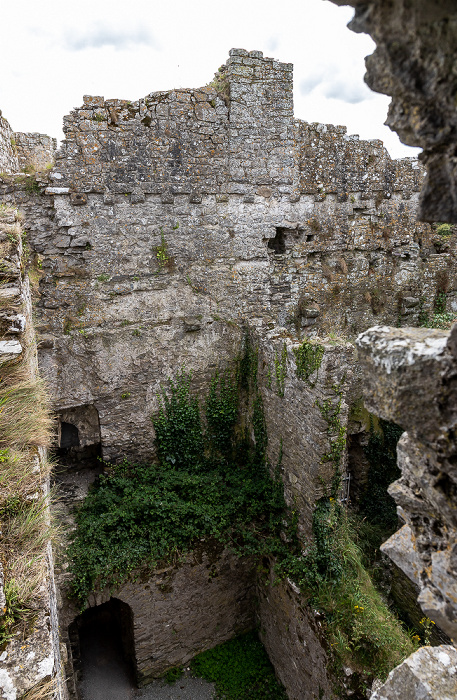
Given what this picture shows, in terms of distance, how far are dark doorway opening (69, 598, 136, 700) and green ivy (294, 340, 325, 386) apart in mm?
4487

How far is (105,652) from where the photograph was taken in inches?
311

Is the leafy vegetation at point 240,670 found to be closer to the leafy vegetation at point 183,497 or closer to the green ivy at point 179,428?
the leafy vegetation at point 183,497

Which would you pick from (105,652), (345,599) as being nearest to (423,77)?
(345,599)

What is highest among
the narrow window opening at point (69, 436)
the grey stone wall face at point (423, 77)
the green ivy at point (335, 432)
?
the grey stone wall face at point (423, 77)

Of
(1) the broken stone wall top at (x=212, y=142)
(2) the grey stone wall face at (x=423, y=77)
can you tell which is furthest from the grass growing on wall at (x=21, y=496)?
(1) the broken stone wall top at (x=212, y=142)

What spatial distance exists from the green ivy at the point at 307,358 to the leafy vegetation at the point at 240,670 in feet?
15.9

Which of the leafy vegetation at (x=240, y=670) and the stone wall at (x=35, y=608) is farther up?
the stone wall at (x=35, y=608)

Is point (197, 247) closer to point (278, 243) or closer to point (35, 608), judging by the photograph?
point (278, 243)

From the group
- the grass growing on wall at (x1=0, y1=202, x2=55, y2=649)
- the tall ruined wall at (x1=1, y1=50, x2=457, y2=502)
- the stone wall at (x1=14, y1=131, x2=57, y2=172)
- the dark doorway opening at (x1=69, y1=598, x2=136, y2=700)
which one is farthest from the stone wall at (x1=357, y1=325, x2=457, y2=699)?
the stone wall at (x1=14, y1=131, x2=57, y2=172)

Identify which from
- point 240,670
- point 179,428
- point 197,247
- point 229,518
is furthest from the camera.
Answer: point 179,428

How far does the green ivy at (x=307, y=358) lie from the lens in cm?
580

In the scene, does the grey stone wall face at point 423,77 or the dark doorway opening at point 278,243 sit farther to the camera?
the dark doorway opening at point 278,243

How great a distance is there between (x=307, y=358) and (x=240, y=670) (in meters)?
5.25

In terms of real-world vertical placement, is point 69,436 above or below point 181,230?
below
